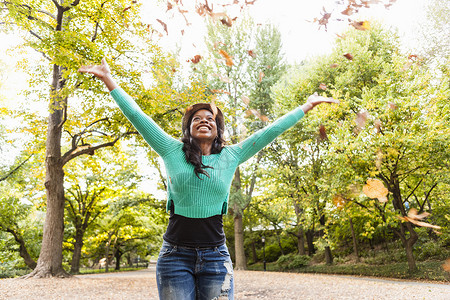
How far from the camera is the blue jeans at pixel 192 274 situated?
5.35 feet

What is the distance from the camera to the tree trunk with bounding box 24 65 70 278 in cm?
1059

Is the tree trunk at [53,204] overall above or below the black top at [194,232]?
above

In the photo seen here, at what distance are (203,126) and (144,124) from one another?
0.34m

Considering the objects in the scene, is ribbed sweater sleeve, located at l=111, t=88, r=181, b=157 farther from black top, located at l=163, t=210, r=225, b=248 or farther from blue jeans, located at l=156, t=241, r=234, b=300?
blue jeans, located at l=156, t=241, r=234, b=300

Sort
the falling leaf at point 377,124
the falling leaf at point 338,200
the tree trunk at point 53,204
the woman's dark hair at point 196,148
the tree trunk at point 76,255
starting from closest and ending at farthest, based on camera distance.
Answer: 1. the woman's dark hair at point 196,148
2. the falling leaf at point 338,200
3. the falling leaf at point 377,124
4. the tree trunk at point 53,204
5. the tree trunk at point 76,255

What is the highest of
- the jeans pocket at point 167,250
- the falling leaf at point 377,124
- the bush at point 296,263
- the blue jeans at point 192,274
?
the falling leaf at point 377,124

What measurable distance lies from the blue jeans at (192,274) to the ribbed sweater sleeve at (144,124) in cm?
54

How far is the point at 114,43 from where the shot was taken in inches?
420

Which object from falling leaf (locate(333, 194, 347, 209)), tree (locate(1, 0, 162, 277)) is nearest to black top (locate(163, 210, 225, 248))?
falling leaf (locate(333, 194, 347, 209))

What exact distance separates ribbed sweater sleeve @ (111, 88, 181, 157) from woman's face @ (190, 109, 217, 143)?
16 cm

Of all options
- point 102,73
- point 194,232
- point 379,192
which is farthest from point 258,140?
point 379,192

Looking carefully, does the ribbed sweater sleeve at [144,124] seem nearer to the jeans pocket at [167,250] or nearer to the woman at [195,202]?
the woman at [195,202]

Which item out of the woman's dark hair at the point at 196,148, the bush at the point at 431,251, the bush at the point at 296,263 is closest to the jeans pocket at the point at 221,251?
the woman's dark hair at the point at 196,148

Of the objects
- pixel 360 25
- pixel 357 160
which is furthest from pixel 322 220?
pixel 360 25
